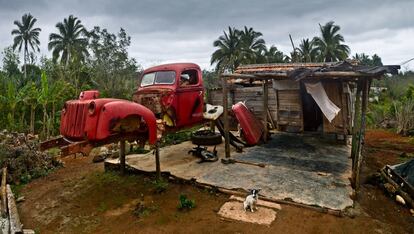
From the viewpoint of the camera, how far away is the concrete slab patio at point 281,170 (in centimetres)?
578

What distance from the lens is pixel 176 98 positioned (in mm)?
7371

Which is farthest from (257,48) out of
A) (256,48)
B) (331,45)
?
(331,45)

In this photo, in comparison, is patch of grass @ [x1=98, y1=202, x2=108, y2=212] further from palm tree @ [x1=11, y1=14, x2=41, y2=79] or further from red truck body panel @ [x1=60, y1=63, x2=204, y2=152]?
palm tree @ [x1=11, y1=14, x2=41, y2=79]

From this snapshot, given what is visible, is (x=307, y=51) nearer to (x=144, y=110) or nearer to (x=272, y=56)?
(x=272, y=56)

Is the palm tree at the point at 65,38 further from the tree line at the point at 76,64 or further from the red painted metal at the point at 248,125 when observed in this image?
the red painted metal at the point at 248,125

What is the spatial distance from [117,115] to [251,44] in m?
27.4

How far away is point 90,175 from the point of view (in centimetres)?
777

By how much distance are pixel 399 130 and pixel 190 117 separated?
11718 millimetres

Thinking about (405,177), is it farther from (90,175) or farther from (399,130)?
(399,130)

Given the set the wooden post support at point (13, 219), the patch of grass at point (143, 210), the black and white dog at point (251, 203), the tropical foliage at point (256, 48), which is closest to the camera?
the wooden post support at point (13, 219)

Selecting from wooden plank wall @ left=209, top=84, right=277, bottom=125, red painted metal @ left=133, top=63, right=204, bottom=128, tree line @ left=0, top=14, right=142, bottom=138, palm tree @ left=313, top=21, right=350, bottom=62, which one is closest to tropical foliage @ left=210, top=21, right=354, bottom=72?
palm tree @ left=313, top=21, right=350, bottom=62

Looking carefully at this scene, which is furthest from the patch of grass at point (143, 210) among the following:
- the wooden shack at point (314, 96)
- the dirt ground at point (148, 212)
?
the wooden shack at point (314, 96)

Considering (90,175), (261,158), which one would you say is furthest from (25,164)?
(261,158)

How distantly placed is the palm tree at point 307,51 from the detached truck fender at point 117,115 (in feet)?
95.8
